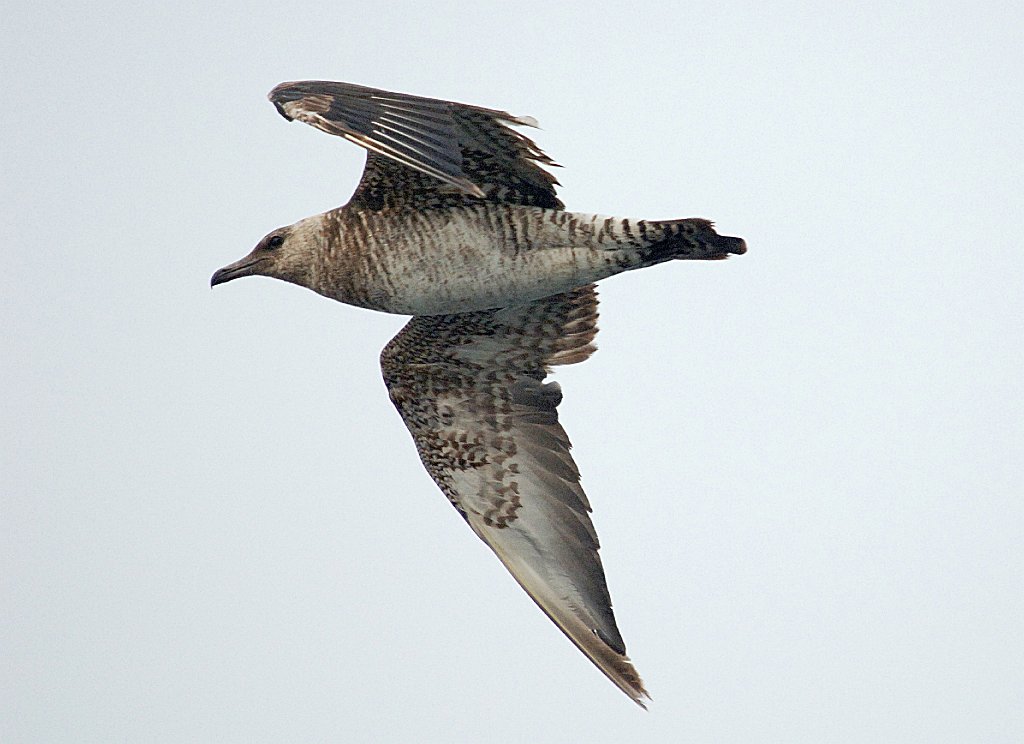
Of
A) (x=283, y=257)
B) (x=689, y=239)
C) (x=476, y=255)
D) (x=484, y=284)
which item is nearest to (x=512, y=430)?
(x=484, y=284)

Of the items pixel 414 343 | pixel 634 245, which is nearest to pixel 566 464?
pixel 414 343

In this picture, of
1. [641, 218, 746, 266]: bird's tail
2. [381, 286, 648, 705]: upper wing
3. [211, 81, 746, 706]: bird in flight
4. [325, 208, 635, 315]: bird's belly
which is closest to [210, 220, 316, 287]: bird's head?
[211, 81, 746, 706]: bird in flight

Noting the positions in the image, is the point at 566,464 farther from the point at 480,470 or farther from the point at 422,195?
the point at 422,195

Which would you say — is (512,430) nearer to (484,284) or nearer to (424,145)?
(484,284)

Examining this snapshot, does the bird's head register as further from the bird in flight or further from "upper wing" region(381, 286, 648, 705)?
"upper wing" region(381, 286, 648, 705)

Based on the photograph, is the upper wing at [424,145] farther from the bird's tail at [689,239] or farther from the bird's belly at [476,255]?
the bird's tail at [689,239]

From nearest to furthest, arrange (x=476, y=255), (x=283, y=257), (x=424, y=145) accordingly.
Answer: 1. (x=424, y=145)
2. (x=476, y=255)
3. (x=283, y=257)
